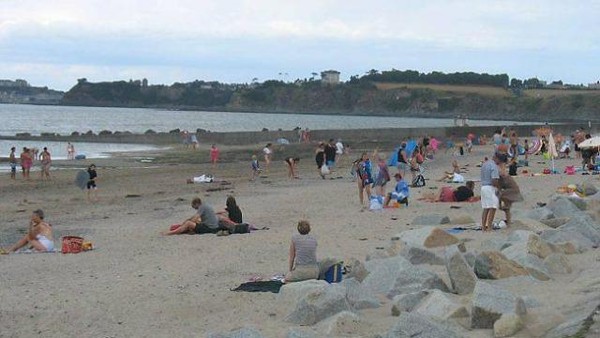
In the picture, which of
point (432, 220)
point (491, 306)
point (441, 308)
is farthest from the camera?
point (432, 220)

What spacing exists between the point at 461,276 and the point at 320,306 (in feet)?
5.29

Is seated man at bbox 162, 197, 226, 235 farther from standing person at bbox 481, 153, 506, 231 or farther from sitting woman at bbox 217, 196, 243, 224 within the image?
standing person at bbox 481, 153, 506, 231

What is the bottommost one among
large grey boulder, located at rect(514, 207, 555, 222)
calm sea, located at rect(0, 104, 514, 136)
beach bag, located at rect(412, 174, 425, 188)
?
calm sea, located at rect(0, 104, 514, 136)

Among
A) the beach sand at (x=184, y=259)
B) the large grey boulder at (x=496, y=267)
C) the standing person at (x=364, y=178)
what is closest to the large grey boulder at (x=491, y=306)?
the beach sand at (x=184, y=259)

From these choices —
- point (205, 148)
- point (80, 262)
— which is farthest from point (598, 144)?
point (205, 148)

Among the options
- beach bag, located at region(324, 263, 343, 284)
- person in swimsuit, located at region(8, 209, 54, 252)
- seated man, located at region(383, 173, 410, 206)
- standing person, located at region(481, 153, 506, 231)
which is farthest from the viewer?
seated man, located at region(383, 173, 410, 206)

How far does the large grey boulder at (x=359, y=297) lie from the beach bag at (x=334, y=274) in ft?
3.32

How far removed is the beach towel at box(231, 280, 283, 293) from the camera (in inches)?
385

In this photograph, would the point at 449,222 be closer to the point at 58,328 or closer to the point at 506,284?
the point at 506,284

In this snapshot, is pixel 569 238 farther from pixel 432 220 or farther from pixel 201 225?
pixel 201 225

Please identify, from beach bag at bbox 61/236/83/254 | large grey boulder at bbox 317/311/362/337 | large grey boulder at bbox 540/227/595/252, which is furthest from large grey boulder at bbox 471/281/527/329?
beach bag at bbox 61/236/83/254

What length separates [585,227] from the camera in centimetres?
1187

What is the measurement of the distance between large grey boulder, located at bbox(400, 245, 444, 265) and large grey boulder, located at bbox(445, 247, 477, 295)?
1.41 metres

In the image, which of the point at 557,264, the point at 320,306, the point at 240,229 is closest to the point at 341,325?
the point at 320,306
